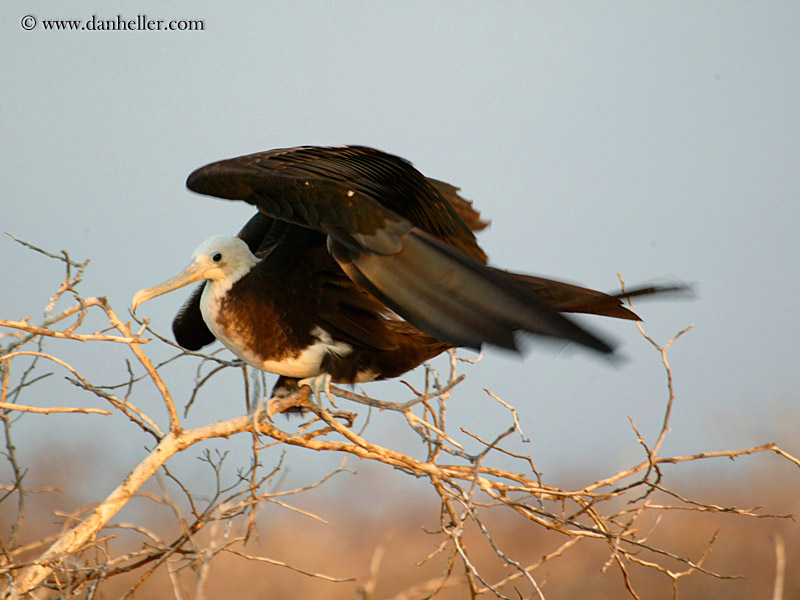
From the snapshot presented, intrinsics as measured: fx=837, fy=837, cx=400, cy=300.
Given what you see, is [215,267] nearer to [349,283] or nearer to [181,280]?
[181,280]

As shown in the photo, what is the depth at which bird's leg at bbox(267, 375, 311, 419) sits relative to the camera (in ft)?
7.74

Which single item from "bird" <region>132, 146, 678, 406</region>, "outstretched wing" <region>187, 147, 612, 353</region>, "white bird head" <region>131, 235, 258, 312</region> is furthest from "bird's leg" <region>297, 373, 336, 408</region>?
"outstretched wing" <region>187, 147, 612, 353</region>

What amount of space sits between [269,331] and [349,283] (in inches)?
9.9

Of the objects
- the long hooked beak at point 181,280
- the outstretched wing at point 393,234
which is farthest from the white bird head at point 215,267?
the outstretched wing at point 393,234

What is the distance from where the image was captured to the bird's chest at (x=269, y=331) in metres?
2.26

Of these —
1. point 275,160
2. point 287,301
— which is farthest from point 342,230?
point 287,301

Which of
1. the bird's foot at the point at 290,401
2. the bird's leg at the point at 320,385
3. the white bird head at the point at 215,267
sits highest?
the white bird head at the point at 215,267

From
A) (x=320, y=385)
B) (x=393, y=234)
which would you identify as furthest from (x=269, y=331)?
(x=393, y=234)

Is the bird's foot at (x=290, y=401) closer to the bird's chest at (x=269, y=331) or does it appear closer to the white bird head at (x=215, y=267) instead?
the bird's chest at (x=269, y=331)

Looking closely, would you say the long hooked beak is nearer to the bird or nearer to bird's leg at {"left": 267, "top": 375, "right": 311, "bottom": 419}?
the bird

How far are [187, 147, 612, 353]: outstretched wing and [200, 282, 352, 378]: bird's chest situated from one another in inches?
15.6

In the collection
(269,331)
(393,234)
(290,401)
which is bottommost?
(290,401)

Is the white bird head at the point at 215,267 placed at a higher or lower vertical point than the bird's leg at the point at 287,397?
higher

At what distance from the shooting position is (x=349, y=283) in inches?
90.1
